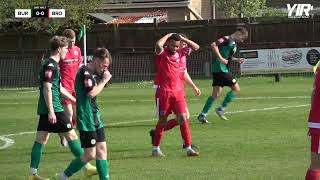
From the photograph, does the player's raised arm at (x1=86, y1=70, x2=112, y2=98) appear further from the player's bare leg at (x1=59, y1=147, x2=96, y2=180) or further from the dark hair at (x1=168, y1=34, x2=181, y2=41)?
the dark hair at (x1=168, y1=34, x2=181, y2=41)

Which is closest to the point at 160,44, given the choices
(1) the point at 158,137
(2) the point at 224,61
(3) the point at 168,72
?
(3) the point at 168,72

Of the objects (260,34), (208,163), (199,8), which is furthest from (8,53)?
(208,163)

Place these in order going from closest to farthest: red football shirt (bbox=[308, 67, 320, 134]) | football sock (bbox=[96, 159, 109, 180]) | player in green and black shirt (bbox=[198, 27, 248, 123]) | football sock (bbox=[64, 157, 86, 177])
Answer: red football shirt (bbox=[308, 67, 320, 134])
football sock (bbox=[96, 159, 109, 180])
football sock (bbox=[64, 157, 86, 177])
player in green and black shirt (bbox=[198, 27, 248, 123])

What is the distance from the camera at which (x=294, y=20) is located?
142 feet

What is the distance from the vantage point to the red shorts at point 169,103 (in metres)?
13.1

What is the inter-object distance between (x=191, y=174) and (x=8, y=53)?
35216mm

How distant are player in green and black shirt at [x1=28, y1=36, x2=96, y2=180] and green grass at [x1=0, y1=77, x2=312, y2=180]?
1.60 feet

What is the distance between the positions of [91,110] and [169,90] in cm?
330

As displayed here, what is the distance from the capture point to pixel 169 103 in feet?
43.1

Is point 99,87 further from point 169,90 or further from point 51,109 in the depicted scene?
point 169,90

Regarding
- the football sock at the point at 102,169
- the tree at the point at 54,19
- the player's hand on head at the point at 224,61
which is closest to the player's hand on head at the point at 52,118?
the football sock at the point at 102,169

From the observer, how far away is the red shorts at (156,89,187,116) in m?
13.1
